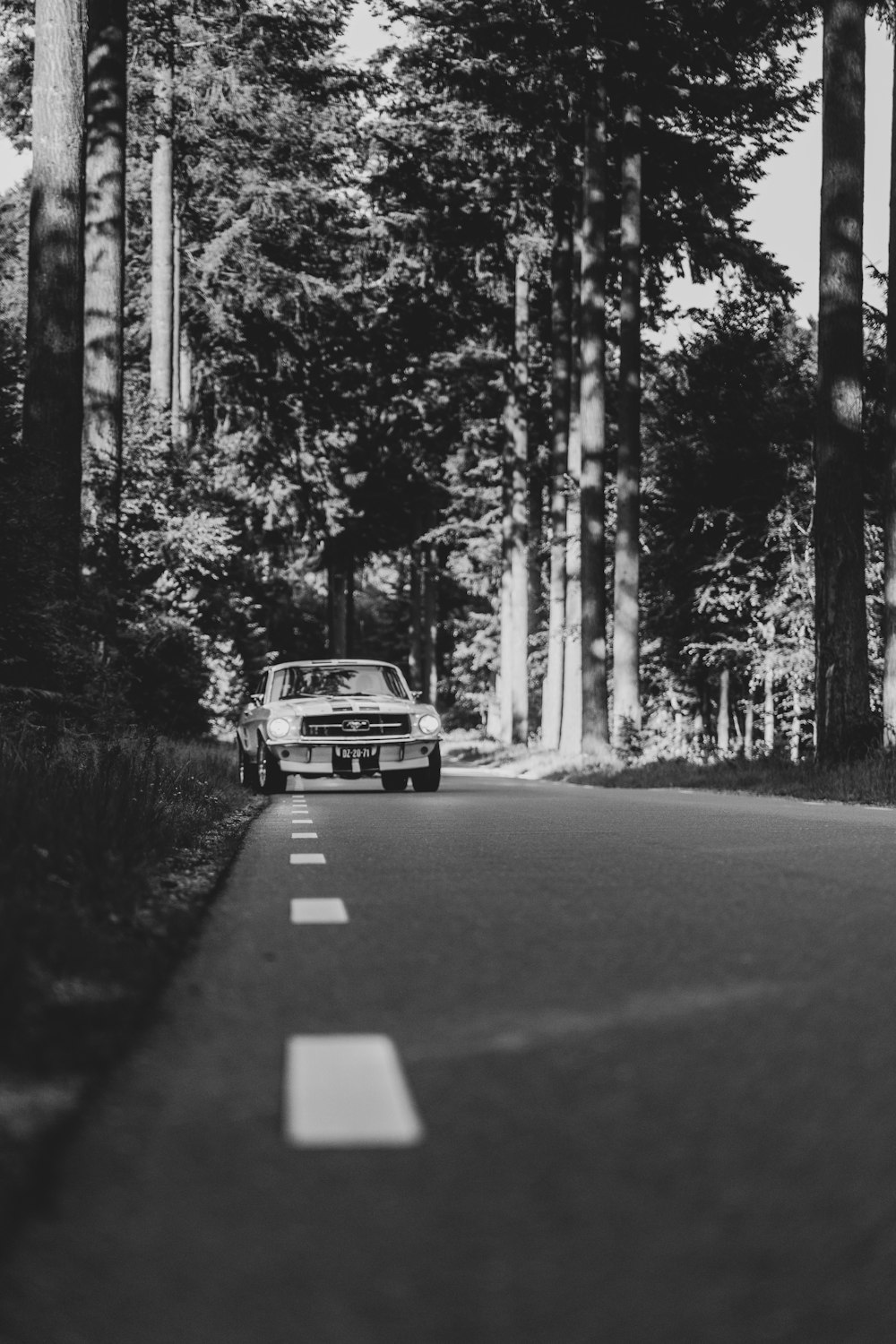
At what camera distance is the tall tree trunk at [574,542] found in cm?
3638

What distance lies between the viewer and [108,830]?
28.5 ft

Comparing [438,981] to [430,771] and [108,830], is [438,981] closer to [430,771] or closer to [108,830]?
[108,830]

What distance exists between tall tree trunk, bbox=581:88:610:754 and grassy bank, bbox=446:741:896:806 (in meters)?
2.38

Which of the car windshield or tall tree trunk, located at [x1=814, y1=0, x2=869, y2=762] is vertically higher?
tall tree trunk, located at [x1=814, y1=0, x2=869, y2=762]

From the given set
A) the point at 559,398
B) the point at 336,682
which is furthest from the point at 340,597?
the point at 336,682

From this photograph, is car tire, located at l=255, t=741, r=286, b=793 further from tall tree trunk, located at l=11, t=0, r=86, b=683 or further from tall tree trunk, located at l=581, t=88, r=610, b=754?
tall tree trunk, located at l=581, t=88, r=610, b=754

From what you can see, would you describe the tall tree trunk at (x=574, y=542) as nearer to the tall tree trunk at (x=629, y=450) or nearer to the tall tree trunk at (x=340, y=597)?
the tall tree trunk at (x=629, y=450)

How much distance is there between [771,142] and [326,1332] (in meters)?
34.7

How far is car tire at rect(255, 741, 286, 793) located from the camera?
21766 millimetres

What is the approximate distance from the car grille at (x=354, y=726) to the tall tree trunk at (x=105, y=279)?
342 cm

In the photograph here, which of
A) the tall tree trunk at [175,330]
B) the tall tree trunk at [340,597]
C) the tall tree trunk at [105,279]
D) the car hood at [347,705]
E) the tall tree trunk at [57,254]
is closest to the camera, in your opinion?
the tall tree trunk at [57,254]

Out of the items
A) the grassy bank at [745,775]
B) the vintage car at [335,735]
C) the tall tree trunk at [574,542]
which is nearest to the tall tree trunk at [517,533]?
the tall tree trunk at [574,542]

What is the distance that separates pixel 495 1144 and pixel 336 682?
1963 centimetres

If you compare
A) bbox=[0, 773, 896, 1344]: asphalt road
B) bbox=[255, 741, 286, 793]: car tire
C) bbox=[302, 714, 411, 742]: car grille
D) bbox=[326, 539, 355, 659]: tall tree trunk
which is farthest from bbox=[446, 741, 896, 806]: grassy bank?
bbox=[326, 539, 355, 659]: tall tree trunk
